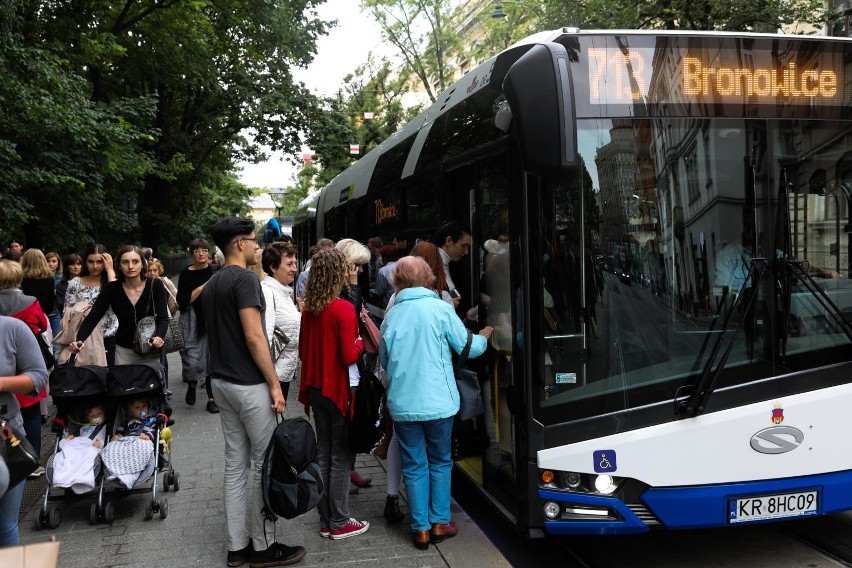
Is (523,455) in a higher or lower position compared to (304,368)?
lower

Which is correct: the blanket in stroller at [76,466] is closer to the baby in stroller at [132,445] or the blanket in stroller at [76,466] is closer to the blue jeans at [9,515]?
the baby in stroller at [132,445]

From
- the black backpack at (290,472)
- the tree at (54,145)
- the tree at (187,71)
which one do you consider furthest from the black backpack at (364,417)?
the tree at (187,71)

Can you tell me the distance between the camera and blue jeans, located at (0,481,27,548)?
3564 millimetres

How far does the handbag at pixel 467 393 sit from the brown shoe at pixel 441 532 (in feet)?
2.22

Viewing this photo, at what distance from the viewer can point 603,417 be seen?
4.18 metres

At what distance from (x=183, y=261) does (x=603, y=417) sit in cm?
5266

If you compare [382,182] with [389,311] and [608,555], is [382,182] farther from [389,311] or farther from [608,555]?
[608,555]

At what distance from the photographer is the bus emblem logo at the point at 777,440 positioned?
13.6ft

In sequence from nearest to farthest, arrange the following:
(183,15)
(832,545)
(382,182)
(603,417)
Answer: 1. (603,417)
2. (832,545)
3. (382,182)
4. (183,15)

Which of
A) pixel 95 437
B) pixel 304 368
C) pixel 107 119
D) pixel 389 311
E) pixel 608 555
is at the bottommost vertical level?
pixel 608 555

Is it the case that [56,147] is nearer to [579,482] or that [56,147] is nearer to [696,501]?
[579,482]

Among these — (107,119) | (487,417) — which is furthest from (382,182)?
(107,119)

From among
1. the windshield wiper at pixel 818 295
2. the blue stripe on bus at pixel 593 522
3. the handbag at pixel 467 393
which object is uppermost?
the windshield wiper at pixel 818 295

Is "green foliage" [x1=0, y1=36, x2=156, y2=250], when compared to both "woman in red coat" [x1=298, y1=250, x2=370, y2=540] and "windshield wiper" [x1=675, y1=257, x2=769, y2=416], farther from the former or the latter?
"windshield wiper" [x1=675, y1=257, x2=769, y2=416]
